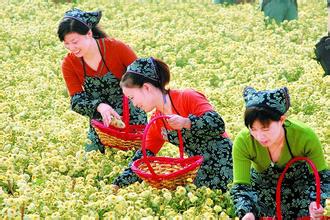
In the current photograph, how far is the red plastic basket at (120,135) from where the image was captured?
7.18 meters

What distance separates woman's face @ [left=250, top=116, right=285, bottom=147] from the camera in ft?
17.0

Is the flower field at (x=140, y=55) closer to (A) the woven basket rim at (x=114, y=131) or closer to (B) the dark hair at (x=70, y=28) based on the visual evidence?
(A) the woven basket rim at (x=114, y=131)

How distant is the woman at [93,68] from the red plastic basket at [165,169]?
2.15ft

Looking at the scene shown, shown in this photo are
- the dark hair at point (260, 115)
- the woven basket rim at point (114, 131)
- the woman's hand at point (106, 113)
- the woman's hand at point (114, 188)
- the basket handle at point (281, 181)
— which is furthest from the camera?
the woven basket rim at point (114, 131)

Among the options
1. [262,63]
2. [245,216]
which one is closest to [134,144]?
[245,216]

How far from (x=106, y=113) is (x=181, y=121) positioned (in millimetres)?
1188

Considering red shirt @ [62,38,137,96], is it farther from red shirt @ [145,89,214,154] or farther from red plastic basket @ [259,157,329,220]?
red plastic basket @ [259,157,329,220]

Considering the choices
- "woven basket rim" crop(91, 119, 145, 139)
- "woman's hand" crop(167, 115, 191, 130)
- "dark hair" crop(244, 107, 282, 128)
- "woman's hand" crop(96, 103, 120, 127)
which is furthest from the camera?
"woven basket rim" crop(91, 119, 145, 139)

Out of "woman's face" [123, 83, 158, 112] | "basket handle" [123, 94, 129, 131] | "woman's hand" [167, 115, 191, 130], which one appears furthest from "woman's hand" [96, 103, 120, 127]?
"woman's hand" [167, 115, 191, 130]

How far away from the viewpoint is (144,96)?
6.06 meters

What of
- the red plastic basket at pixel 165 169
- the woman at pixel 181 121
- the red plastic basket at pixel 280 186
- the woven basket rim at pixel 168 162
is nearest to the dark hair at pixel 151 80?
the woman at pixel 181 121

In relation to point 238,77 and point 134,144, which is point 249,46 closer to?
point 238,77

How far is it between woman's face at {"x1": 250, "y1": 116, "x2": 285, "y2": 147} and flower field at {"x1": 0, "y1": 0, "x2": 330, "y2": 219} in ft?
1.90

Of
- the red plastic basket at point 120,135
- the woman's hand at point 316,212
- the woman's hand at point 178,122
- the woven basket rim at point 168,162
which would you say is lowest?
the red plastic basket at point 120,135
